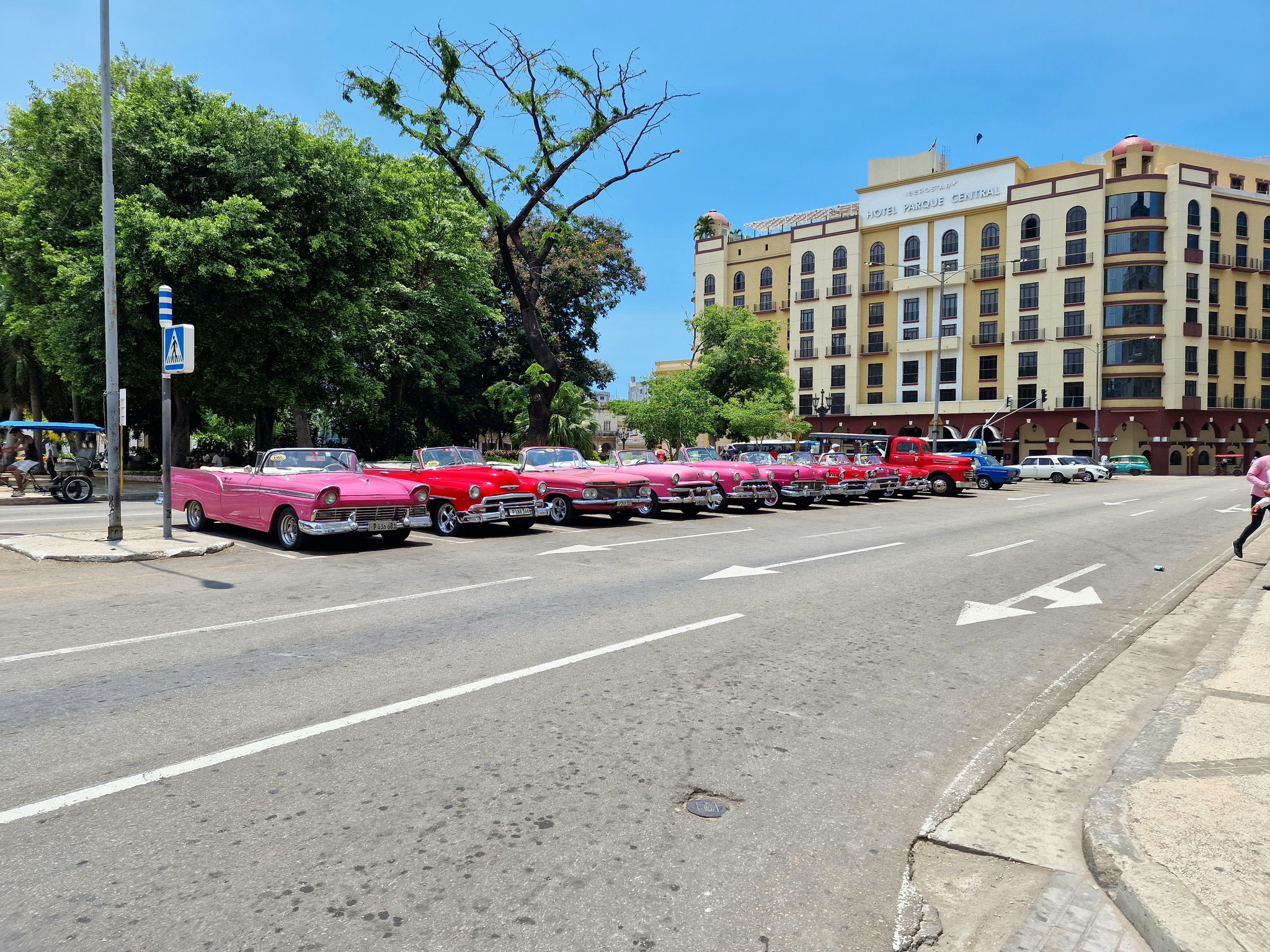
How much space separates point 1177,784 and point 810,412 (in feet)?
233

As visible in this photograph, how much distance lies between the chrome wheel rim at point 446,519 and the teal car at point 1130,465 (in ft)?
169

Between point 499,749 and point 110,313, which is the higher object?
point 110,313

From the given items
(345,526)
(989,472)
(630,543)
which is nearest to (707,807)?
(345,526)

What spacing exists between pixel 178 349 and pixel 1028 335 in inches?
Answer: 2454

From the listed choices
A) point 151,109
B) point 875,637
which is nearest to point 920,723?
point 875,637

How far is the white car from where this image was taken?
4488 centimetres

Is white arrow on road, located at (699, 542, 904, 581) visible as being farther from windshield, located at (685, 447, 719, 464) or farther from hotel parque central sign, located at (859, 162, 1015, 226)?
hotel parque central sign, located at (859, 162, 1015, 226)

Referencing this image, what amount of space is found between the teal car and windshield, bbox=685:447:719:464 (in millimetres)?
42978

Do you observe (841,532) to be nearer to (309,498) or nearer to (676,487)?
(676,487)

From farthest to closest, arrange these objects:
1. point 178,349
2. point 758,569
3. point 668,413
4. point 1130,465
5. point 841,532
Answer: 1. point 1130,465
2. point 668,413
3. point 841,532
4. point 178,349
5. point 758,569

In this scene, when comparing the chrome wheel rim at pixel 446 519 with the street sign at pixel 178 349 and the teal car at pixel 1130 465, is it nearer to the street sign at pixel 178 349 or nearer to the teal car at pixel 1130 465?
the street sign at pixel 178 349

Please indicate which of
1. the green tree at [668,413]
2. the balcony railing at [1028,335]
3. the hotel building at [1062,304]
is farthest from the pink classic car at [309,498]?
the balcony railing at [1028,335]

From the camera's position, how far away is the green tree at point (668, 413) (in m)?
47.8

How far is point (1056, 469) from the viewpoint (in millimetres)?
45719
